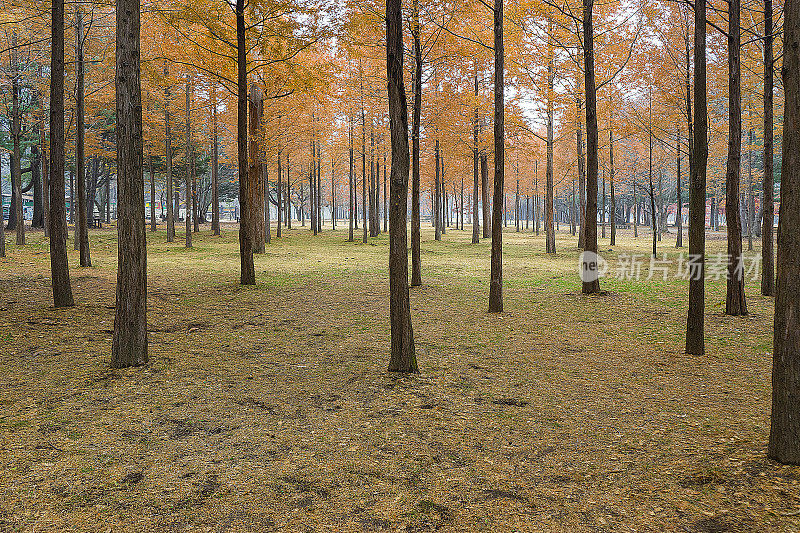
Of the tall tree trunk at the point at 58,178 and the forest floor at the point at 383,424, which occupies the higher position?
the tall tree trunk at the point at 58,178

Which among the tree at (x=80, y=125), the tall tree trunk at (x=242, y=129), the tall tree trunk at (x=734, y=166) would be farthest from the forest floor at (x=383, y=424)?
the tree at (x=80, y=125)

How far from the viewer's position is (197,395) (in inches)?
196

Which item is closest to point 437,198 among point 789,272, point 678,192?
point 678,192

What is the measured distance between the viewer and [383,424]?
437 cm

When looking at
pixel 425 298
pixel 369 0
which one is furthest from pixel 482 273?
pixel 369 0

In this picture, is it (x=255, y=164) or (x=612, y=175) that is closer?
(x=255, y=164)

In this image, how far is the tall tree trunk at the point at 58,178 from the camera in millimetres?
8008

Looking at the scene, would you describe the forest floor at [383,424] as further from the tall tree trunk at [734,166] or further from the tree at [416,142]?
the tree at [416,142]


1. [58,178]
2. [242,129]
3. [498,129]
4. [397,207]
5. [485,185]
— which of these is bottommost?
[397,207]

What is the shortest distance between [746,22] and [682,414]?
429 inches

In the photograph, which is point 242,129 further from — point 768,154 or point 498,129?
point 768,154

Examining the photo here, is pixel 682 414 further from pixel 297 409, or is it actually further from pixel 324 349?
pixel 324 349

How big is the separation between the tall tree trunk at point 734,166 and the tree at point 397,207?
5.24 metres

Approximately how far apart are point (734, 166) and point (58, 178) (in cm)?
1086
